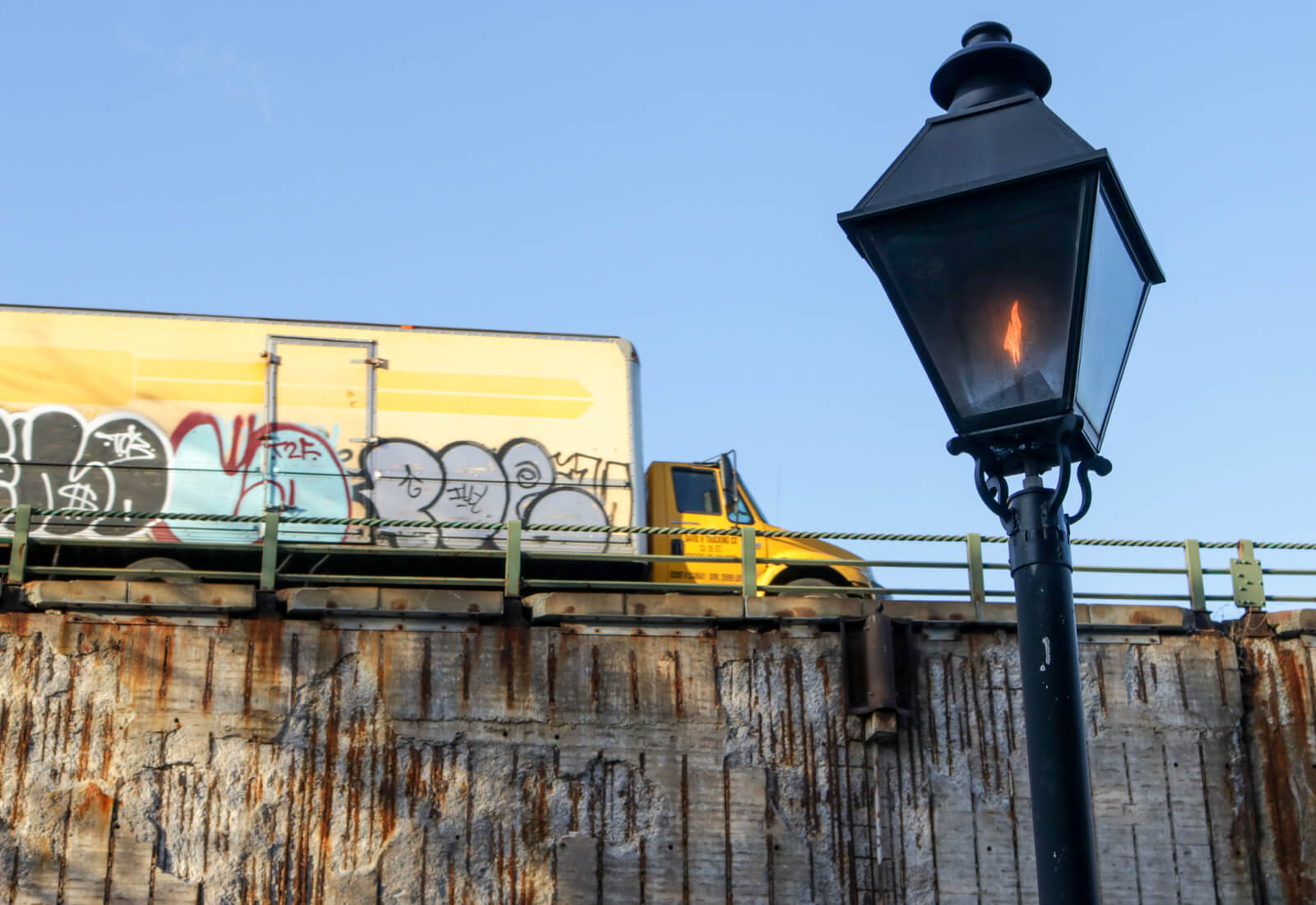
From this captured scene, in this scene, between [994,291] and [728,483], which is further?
[728,483]

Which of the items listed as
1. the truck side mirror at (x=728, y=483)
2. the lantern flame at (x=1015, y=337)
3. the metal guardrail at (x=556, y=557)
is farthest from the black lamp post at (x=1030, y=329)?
the truck side mirror at (x=728, y=483)

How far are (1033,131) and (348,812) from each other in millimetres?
10782

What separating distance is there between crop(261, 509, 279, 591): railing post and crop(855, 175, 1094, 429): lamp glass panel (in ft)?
36.6

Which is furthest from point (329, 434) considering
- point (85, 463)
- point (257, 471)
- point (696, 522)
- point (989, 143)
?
point (989, 143)

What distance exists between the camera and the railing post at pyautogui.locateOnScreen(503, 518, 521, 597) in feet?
48.0

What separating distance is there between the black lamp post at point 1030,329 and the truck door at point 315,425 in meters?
12.8

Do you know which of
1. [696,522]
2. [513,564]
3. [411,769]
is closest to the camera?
[411,769]

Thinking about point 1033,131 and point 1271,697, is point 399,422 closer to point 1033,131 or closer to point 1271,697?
point 1271,697

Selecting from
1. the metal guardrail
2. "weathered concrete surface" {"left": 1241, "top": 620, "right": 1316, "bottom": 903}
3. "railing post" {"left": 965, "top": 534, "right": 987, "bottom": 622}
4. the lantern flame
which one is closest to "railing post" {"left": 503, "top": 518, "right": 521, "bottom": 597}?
the metal guardrail

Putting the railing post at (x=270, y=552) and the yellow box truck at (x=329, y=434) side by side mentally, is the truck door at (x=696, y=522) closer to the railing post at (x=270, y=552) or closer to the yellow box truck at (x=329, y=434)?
the yellow box truck at (x=329, y=434)

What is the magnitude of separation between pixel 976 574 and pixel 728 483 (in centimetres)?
416

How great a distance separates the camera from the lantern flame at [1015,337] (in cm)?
397

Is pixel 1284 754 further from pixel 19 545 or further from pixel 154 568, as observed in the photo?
pixel 19 545

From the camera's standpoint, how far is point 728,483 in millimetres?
18703
